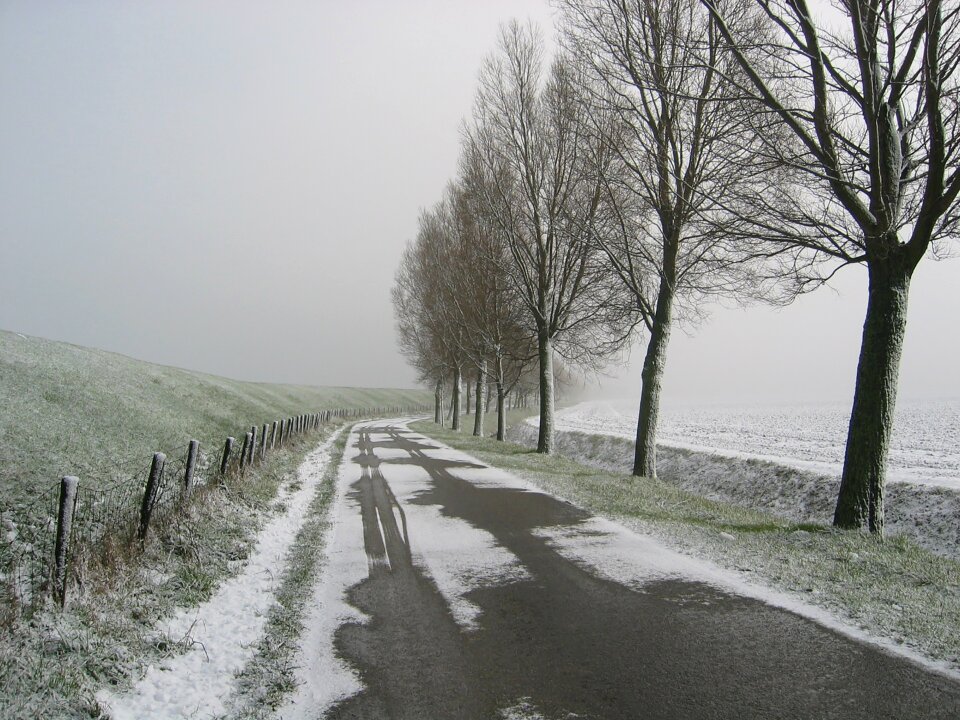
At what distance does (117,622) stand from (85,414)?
14.0 metres

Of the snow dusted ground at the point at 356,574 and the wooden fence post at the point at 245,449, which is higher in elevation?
the wooden fence post at the point at 245,449

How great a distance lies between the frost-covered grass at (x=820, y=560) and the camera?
4793mm

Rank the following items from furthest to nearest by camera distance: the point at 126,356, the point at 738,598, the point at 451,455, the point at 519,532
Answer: the point at 126,356, the point at 451,455, the point at 519,532, the point at 738,598

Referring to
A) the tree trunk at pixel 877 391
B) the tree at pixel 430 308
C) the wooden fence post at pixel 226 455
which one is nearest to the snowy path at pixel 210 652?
the wooden fence post at pixel 226 455

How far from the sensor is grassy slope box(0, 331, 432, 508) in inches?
453

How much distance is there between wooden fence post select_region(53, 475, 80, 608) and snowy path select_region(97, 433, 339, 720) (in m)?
1.06

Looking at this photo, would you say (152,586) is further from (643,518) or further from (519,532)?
(643,518)

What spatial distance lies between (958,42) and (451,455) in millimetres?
14844

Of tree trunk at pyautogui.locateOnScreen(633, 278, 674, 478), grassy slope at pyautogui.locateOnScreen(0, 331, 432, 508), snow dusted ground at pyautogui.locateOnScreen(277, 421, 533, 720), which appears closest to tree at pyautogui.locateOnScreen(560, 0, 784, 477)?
tree trunk at pyautogui.locateOnScreen(633, 278, 674, 478)

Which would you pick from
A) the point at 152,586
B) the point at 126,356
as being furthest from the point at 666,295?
the point at 126,356

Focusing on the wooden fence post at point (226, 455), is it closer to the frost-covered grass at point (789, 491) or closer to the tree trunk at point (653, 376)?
the tree trunk at point (653, 376)

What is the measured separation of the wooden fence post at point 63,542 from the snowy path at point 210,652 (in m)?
1.06

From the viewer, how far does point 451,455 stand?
18.2 metres

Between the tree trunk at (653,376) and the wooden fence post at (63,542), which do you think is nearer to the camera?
the wooden fence post at (63,542)
